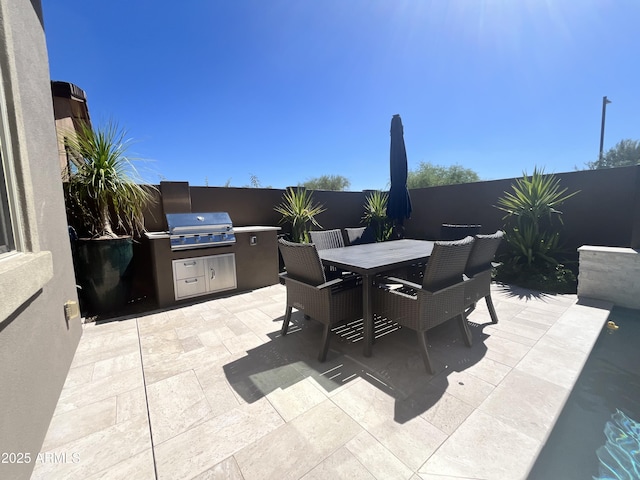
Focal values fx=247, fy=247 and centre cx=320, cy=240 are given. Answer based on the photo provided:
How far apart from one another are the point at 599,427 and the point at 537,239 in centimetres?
381

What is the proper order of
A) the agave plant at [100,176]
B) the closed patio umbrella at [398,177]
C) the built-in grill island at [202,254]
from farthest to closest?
the closed patio umbrella at [398,177] → the built-in grill island at [202,254] → the agave plant at [100,176]

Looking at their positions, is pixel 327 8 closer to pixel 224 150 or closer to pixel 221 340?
pixel 221 340

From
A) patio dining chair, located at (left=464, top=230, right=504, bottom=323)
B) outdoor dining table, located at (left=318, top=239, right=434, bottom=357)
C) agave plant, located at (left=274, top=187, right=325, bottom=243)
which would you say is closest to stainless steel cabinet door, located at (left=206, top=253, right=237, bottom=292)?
agave plant, located at (left=274, top=187, right=325, bottom=243)

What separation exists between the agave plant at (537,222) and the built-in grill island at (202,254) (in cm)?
455

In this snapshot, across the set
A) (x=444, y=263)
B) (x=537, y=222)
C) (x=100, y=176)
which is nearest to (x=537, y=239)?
(x=537, y=222)

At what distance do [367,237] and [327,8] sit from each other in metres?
4.19

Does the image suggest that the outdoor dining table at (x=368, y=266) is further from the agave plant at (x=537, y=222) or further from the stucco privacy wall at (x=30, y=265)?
the agave plant at (x=537, y=222)

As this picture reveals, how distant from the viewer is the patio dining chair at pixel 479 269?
7.97ft

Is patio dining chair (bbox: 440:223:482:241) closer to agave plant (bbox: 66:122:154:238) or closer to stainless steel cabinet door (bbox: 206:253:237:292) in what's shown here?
stainless steel cabinet door (bbox: 206:253:237:292)

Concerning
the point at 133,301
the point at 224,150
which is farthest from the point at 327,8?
the point at 224,150

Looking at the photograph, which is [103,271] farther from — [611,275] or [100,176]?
[611,275]

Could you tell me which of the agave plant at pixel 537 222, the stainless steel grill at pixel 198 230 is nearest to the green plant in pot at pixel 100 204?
the stainless steel grill at pixel 198 230

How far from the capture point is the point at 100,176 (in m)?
3.15

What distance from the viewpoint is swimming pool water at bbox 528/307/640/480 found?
4.23 feet
